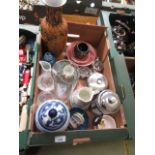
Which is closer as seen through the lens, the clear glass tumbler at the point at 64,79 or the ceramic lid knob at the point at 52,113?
the ceramic lid knob at the point at 52,113

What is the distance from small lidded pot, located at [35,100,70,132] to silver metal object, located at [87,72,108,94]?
1.00 feet

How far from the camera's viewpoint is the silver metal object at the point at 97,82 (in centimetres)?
113

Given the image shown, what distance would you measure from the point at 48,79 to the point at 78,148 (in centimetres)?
37

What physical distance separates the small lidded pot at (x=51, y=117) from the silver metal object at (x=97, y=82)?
305mm

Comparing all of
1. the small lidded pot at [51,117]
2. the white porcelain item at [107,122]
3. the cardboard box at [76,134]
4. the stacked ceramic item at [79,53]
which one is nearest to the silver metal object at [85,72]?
the stacked ceramic item at [79,53]

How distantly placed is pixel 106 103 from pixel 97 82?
0.60 feet

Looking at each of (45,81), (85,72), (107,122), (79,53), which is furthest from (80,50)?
(107,122)

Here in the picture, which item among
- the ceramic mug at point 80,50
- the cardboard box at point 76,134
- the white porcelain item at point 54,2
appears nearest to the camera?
the cardboard box at point 76,134

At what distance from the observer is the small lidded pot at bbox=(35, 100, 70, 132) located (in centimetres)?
83

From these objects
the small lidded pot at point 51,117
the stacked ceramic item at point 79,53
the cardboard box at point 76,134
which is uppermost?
the stacked ceramic item at point 79,53

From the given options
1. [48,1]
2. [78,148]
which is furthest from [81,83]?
[48,1]

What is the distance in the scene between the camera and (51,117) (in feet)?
2.73

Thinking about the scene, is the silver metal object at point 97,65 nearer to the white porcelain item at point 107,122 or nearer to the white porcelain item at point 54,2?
the white porcelain item at point 107,122

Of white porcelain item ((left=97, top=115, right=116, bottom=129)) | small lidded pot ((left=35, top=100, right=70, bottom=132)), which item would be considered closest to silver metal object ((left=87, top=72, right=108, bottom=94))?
white porcelain item ((left=97, top=115, right=116, bottom=129))
